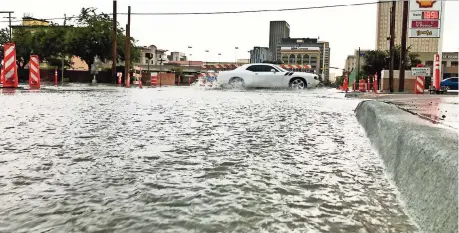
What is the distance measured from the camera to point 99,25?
41719mm

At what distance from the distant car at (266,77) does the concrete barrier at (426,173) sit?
56.0 feet

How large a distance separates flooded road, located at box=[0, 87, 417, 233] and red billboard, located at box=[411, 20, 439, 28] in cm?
2019

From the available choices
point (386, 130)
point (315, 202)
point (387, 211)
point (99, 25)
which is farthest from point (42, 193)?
point (99, 25)

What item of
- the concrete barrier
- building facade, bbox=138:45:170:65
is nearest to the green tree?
the concrete barrier

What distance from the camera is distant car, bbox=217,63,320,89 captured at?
2014cm

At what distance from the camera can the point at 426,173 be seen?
2004 millimetres

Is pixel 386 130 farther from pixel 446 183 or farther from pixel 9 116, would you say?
pixel 9 116

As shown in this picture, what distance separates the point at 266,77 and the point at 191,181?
708 inches

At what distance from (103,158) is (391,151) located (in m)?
1.97

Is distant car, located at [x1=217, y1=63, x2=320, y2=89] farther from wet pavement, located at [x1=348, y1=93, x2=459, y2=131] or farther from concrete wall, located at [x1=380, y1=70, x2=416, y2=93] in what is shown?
wet pavement, located at [x1=348, y1=93, x2=459, y2=131]

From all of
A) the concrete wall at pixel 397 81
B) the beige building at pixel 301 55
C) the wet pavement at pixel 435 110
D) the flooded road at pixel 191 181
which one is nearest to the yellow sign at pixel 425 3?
the concrete wall at pixel 397 81

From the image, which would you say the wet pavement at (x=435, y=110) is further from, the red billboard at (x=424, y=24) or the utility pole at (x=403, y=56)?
the red billboard at (x=424, y=24)

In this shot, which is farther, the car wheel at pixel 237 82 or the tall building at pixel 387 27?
the tall building at pixel 387 27

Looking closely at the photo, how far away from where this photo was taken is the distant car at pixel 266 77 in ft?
66.1
